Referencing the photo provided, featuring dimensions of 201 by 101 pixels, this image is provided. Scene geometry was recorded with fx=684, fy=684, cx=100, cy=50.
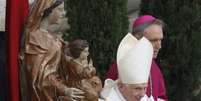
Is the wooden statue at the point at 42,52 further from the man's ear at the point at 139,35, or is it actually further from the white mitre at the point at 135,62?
the man's ear at the point at 139,35

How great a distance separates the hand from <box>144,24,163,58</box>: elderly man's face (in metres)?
0.82

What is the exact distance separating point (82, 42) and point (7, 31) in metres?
0.59

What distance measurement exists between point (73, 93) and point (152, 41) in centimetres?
94

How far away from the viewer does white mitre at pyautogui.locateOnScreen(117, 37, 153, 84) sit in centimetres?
486

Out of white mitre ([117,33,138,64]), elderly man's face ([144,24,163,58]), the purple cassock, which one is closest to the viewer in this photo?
white mitre ([117,33,138,64])

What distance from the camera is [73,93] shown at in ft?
15.6

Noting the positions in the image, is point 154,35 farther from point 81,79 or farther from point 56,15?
point 56,15

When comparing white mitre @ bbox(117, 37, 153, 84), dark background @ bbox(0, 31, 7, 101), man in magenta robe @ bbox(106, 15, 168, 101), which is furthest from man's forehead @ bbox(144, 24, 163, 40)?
dark background @ bbox(0, 31, 7, 101)

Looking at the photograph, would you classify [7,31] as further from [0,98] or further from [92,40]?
[92,40]

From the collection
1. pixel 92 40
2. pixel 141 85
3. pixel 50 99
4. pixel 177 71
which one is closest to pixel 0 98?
pixel 50 99

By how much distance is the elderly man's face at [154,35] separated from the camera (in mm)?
5355

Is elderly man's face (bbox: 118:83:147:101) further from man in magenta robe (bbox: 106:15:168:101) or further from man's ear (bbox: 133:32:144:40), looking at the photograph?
man's ear (bbox: 133:32:144:40)

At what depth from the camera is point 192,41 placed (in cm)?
786

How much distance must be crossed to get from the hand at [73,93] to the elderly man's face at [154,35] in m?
0.82
